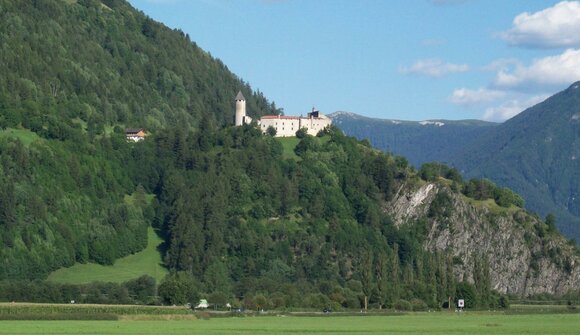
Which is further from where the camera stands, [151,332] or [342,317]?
[342,317]

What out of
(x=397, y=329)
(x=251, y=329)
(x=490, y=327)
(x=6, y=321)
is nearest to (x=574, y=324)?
(x=490, y=327)

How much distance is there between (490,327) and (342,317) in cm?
4086

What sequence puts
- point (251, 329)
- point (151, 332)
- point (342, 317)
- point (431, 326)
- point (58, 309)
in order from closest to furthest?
point (151, 332) < point (251, 329) < point (431, 326) < point (58, 309) < point (342, 317)

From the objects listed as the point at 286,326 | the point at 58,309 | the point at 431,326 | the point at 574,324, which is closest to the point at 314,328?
the point at 286,326

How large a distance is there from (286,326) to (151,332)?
892 inches

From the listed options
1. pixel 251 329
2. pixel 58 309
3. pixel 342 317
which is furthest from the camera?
pixel 342 317

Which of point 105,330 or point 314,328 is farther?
point 314,328

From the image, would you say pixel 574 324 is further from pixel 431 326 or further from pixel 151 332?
pixel 151 332

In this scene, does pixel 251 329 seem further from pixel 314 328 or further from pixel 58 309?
pixel 58 309

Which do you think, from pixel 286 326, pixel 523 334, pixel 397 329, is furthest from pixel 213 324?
pixel 523 334

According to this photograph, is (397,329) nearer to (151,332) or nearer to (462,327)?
(462,327)

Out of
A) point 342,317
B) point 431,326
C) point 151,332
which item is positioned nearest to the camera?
point 151,332

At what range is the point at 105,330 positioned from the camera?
13612 centimetres

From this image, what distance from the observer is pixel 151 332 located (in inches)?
5167
